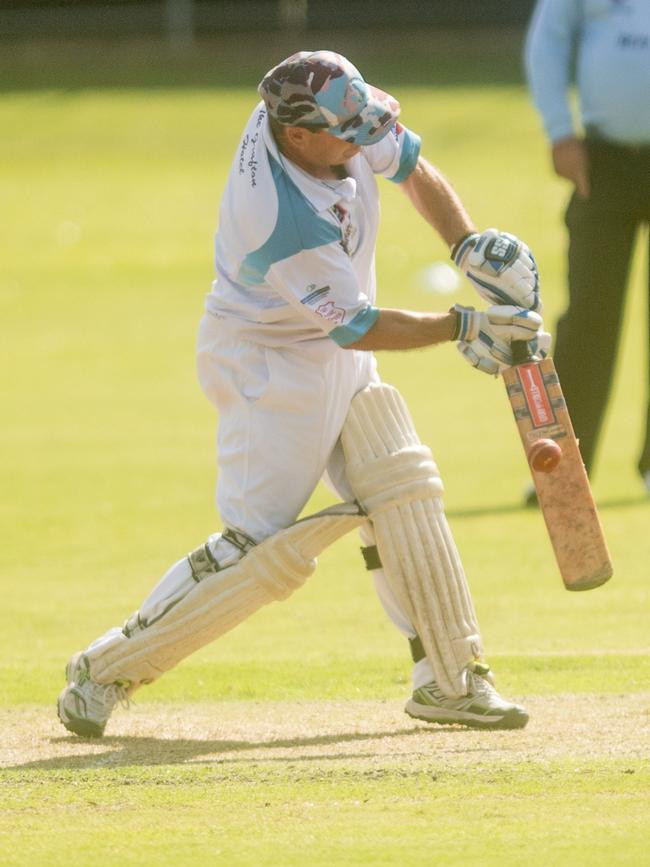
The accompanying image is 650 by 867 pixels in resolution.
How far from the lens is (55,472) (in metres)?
9.75

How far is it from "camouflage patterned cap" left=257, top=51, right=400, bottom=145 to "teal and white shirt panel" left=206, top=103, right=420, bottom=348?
0.13 metres

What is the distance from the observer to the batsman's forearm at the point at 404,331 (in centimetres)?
491

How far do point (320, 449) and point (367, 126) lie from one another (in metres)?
0.90

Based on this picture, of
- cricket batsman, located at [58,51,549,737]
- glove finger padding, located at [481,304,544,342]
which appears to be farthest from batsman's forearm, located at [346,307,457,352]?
glove finger padding, located at [481,304,544,342]

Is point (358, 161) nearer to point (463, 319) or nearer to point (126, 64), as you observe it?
point (463, 319)

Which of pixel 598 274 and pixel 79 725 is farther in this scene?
pixel 598 274

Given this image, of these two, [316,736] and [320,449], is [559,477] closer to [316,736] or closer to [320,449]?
[320,449]

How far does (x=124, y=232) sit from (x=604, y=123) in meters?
12.7

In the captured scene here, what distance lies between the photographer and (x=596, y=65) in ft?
26.6

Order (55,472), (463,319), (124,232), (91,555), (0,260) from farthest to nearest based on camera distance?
(124,232)
(0,260)
(55,472)
(91,555)
(463,319)

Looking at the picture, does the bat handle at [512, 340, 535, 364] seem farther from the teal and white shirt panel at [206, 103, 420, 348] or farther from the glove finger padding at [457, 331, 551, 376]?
the teal and white shirt panel at [206, 103, 420, 348]

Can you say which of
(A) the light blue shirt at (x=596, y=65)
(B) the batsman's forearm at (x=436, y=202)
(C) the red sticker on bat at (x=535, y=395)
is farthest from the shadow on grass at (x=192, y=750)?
(A) the light blue shirt at (x=596, y=65)

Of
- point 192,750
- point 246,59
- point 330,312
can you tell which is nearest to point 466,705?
point 192,750

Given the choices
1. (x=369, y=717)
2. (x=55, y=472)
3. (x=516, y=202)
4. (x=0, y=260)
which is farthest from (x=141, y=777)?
(x=516, y=202)
